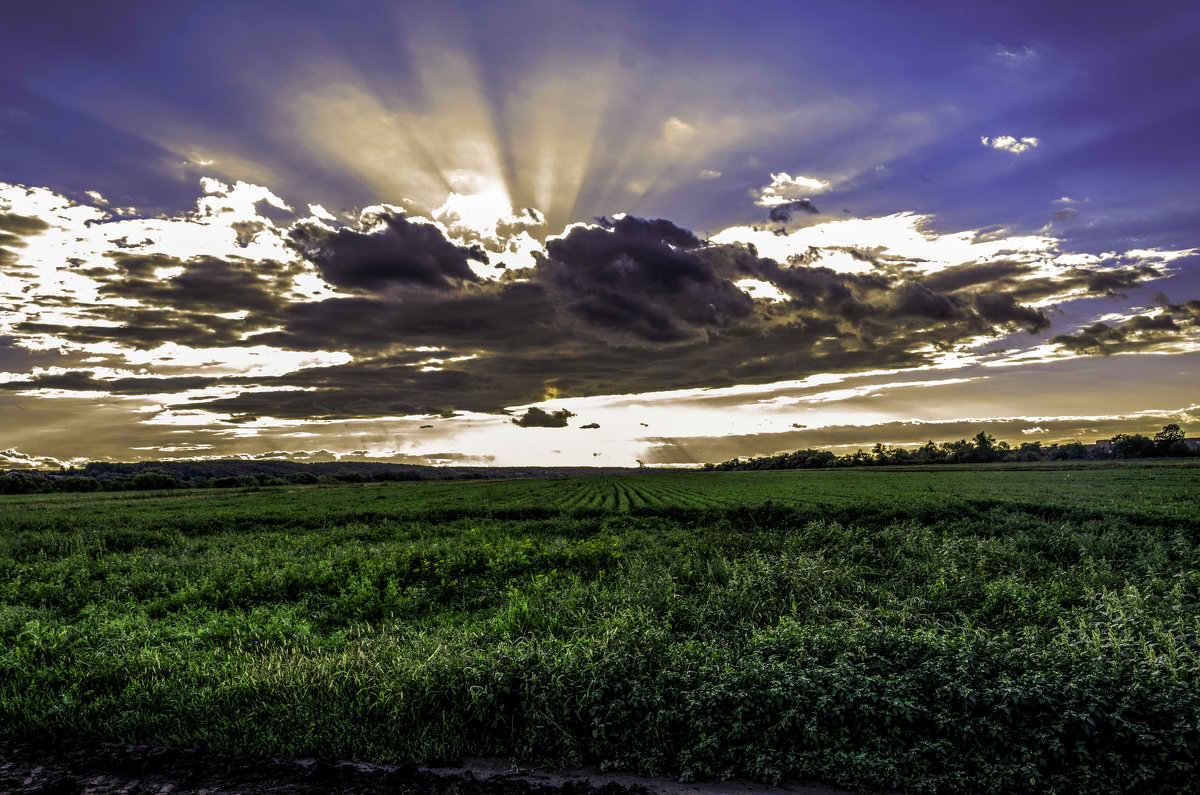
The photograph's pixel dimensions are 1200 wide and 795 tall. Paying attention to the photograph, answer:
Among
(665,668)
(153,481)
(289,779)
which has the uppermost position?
(665,668)

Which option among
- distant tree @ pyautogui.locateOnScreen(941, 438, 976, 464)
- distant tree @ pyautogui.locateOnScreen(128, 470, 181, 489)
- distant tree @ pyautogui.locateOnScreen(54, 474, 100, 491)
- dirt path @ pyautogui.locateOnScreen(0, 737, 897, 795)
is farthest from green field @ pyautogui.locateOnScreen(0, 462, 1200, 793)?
distant tree @ pyautogui.locateOnScreen(941, 438, 976, 464)

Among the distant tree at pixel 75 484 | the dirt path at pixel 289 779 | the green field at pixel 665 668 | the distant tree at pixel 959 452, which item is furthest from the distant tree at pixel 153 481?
the distant tree at pixel 959 452

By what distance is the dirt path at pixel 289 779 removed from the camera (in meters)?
6.34

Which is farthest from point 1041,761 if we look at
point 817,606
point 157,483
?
point 157,483

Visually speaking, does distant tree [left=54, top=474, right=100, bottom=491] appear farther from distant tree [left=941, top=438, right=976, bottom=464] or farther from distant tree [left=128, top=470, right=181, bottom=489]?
distant tree [left=941, top=438, right=976, bottom=464]

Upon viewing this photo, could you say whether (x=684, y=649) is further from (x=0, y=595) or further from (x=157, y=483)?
(x=157, y=483)

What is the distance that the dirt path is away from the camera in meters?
6.34

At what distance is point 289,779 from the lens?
662cm

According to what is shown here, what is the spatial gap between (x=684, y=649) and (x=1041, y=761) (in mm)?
4027

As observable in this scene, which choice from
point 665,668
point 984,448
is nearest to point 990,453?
point 984,448

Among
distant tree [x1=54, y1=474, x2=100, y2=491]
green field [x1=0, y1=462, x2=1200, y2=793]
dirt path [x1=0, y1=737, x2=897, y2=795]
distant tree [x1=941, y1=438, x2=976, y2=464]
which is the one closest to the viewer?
dirt path [x1=0, y1=737, x2=897, y2=795]

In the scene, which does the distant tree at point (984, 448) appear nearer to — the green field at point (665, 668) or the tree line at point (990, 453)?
the tree line at point (990, 453)

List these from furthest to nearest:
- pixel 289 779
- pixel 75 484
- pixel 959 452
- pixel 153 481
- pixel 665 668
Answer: pixel 959 452
pixel 153 481
pixel 75 484
pixel 665 668
pixel 289 779

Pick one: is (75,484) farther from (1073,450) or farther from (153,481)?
(1073,450)
